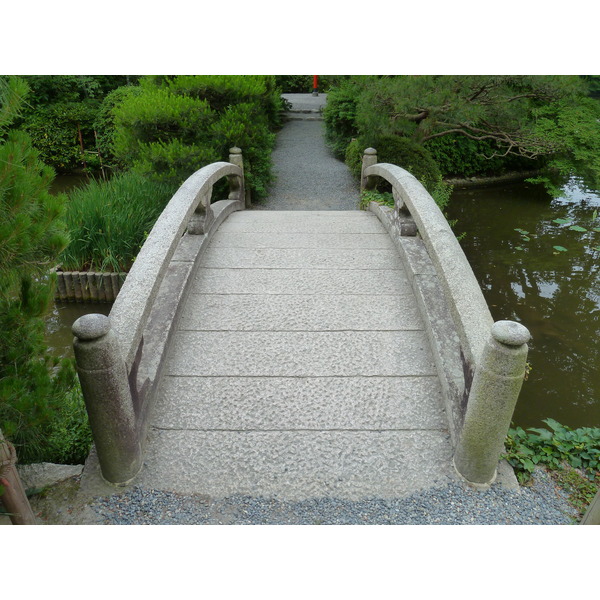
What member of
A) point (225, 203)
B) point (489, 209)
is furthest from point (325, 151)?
point (225, 203)

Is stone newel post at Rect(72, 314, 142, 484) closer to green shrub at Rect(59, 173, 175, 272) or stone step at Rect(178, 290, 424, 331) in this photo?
stone step at Rect(178, 290, 424, 331)

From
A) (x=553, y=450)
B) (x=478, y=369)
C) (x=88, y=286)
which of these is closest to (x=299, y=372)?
(x=478, y=369)

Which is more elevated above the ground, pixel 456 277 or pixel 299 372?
pixel 456 277

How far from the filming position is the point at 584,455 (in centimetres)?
307

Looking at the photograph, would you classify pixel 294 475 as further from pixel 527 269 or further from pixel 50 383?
pixel 527 269

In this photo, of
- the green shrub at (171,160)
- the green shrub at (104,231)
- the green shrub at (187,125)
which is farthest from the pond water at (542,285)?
the green shrub at (187,125)

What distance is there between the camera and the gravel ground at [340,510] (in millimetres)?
2514

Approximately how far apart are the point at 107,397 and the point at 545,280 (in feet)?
23.0

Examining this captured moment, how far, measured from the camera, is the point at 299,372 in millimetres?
3311

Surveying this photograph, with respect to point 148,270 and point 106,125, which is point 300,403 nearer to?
point 148,270

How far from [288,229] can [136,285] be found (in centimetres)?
282

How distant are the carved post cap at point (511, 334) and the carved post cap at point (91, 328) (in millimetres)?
1697

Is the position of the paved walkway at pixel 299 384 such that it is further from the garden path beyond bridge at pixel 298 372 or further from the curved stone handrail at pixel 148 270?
the curved stone handrail at pixel 148 270

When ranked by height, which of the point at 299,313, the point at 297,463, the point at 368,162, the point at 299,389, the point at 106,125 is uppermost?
the point at 368,162
